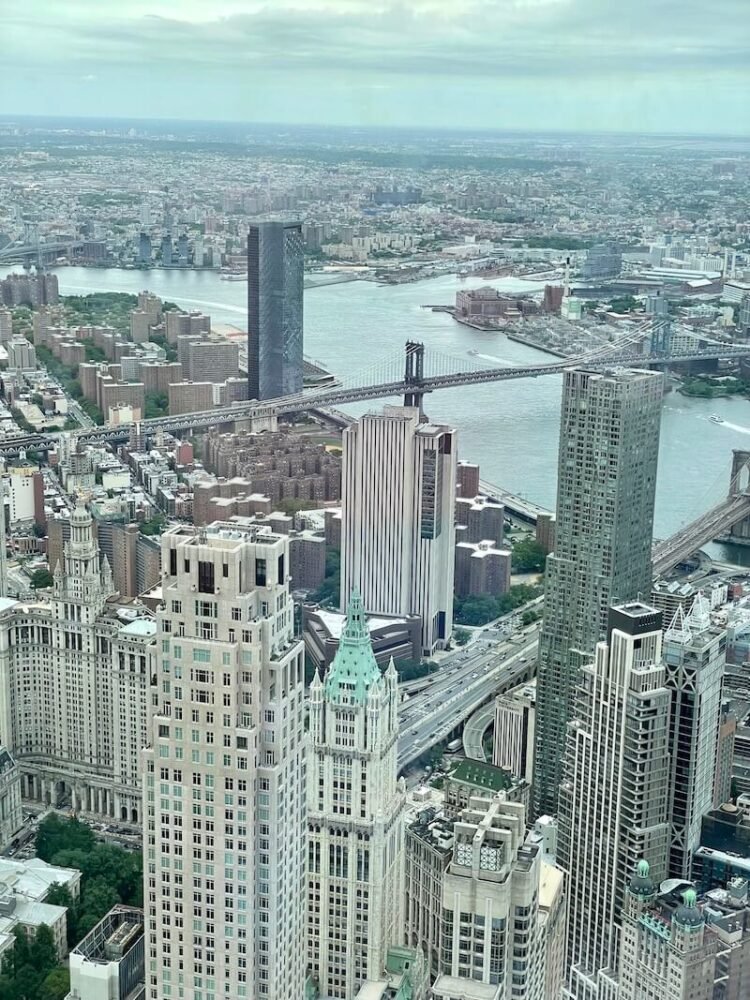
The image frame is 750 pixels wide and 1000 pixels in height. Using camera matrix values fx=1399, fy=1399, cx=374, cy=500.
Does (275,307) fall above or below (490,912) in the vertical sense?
above

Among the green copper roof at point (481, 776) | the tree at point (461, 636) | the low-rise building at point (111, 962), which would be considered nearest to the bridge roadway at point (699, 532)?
the tree at point (461, 636)

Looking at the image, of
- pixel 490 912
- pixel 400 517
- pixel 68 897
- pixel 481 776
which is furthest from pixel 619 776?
pixel 400 517

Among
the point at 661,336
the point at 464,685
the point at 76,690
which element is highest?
the point at 661,336

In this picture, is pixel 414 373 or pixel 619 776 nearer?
pixel 619 776

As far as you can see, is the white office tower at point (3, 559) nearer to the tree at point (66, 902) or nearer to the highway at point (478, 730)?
the tree at point (66, 902)

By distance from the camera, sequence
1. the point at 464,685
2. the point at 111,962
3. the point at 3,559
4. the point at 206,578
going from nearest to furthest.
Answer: the point at 206,578, the point at 111,962, the point at 3,559, the point at 464,685

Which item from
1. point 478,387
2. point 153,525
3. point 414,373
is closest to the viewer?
point 153,525

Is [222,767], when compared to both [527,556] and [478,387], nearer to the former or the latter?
[527,556]
